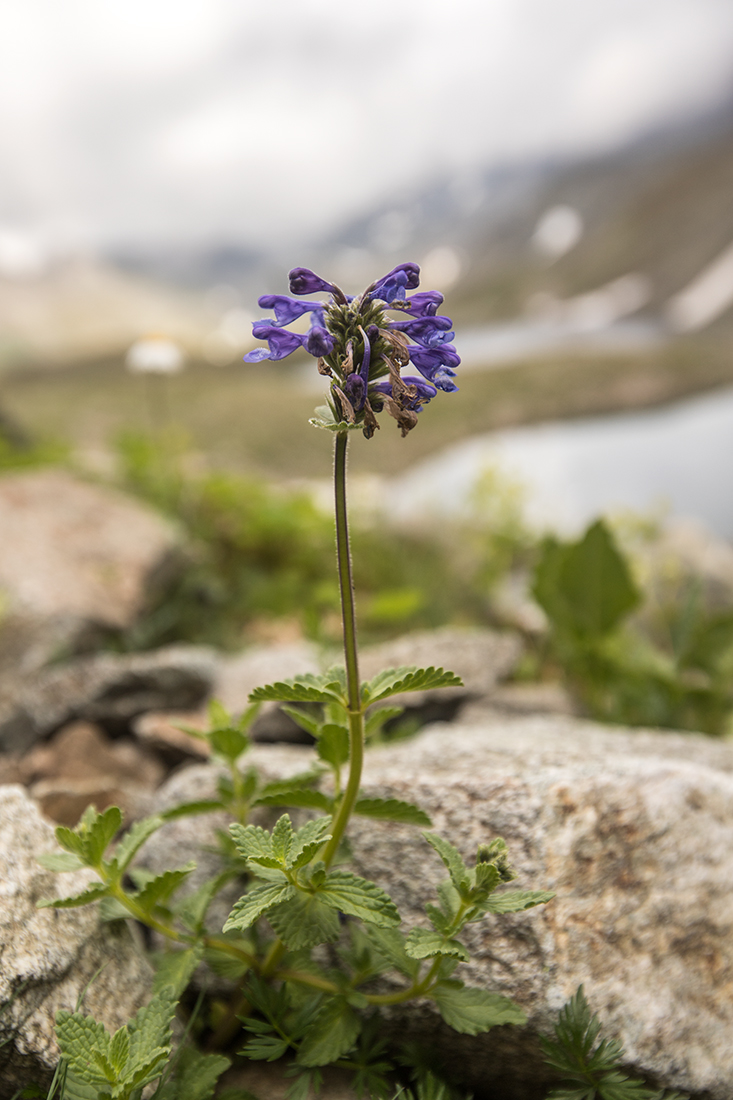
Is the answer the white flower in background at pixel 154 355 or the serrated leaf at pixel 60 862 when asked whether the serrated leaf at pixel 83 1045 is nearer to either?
the serrated leaf at pixel 60 862

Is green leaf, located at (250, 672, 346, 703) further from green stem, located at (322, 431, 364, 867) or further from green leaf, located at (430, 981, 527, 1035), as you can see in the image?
green leaf, located at (430, 981, 527, 1035)

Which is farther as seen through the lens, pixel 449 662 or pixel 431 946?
pixel 449 662

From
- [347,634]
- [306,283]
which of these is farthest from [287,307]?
[347,634]

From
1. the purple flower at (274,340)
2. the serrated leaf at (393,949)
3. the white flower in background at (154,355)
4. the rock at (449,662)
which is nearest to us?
the purple flower at (274,340)

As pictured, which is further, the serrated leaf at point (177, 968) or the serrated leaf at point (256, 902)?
the serrated leaf at point (177, 968)

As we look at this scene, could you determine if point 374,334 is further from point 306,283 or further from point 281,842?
point 281,842

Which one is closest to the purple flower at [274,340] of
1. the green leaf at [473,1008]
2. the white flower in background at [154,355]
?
the green leaf at [473,1008]

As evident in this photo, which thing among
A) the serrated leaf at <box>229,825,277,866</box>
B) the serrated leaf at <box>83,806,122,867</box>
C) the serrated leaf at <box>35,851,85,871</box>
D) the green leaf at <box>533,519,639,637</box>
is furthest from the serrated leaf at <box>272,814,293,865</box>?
the green leaf at <box>533,519,639,637</box>
